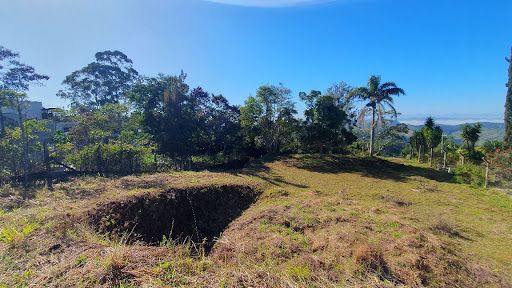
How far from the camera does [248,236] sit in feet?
13.9

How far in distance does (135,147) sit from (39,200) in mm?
4265

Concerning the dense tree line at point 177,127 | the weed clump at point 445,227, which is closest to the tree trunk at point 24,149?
the dense tree line at point 177,127


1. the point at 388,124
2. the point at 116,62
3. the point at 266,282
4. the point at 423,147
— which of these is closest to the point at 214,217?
the point at 266,282

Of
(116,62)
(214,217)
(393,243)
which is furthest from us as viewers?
(116,62)

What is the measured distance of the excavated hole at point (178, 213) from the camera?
454 centimetres

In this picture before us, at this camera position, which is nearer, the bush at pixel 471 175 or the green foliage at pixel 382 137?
the bush at pixel 471 175

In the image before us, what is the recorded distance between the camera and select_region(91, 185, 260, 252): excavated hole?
4.54 m

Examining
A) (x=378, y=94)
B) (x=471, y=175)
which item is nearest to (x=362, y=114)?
(x=378, y=94)

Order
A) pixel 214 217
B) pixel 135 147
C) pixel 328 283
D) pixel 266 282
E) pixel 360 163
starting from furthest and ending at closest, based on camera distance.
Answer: pixel 360 163
pixel 135 147
pixel 214 217
pixel 328 283
pixel 266 282

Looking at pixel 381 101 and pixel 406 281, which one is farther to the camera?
pixel 381 101

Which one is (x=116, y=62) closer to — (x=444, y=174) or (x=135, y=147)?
(x=135, y=147)

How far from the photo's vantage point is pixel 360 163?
45.6 ft

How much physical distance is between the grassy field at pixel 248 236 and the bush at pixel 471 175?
4.23ft

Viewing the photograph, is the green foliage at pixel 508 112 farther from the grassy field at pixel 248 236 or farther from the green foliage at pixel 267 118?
the green foliage at pixel 267 118
